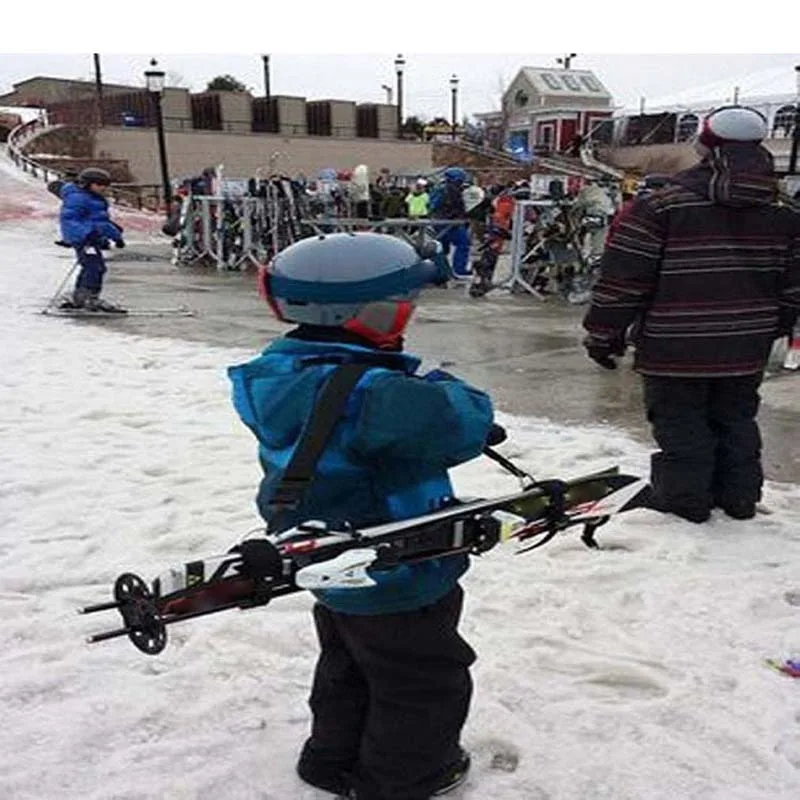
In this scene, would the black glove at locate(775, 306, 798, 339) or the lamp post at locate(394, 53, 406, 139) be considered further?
the lamp post at locate(394, 53, 406, 139)

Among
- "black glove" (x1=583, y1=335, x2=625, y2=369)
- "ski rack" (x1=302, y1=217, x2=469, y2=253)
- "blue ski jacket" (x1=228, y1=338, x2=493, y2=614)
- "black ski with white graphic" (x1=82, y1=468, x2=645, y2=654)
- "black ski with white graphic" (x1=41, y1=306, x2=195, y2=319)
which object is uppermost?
"blue ski jacket" (x1=228, y1=338, x2=493, y2=614)

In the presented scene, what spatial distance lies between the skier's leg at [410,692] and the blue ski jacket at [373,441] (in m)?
0.06

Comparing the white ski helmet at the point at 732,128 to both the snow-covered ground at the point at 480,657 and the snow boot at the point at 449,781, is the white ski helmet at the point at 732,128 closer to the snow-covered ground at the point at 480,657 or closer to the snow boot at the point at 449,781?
the snow-covered ground at the point at 480,657

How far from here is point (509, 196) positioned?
44.1ft

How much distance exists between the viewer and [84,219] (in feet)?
32.7

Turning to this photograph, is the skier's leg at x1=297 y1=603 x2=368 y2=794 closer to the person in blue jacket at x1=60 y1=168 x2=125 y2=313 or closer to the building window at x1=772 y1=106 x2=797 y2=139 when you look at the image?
the person in blue jacket at x1=60 y1=168 x2=125 y2=313

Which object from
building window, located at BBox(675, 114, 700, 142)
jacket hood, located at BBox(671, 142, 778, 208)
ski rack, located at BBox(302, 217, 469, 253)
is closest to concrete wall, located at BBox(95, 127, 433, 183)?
building window, located at BBox(675, 114, 700, 142)

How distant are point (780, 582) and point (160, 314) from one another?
8.21 metres

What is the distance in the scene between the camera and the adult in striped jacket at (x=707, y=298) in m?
3.73

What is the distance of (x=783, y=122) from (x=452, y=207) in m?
Answer: 37.5

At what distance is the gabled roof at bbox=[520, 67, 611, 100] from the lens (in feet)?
218

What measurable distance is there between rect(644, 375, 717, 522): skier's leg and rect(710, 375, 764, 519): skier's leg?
5 centimetres

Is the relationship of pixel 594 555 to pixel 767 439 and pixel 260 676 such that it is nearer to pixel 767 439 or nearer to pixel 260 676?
pixel 260 676

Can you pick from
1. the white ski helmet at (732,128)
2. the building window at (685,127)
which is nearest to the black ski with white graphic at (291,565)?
the white ski helmet at (732,128)
